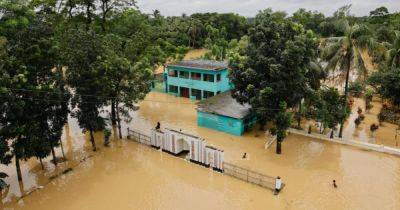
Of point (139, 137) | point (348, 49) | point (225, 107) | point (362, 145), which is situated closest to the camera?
point (348, 49)

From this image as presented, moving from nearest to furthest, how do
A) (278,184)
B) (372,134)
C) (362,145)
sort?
(278,184)
(362,145)
(372,134)

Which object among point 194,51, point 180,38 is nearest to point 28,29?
point 180,38

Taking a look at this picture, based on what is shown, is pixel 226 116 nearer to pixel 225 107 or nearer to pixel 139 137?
pixel 225 107

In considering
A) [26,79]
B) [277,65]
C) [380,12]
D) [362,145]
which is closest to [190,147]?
[277,65]

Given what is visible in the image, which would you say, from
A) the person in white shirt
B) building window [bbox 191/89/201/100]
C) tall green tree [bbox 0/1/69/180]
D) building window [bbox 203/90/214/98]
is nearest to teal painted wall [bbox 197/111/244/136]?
building window [bbox 203/90/214/98]

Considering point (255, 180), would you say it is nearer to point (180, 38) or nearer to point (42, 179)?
point (42, 179)

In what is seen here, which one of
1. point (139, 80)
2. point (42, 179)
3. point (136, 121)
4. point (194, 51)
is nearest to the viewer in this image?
point (42, 179)

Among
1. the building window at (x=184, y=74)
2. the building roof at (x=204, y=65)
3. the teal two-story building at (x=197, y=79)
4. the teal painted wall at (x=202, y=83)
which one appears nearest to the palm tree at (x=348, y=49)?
the teal painted wall at (x=202, y=83)
